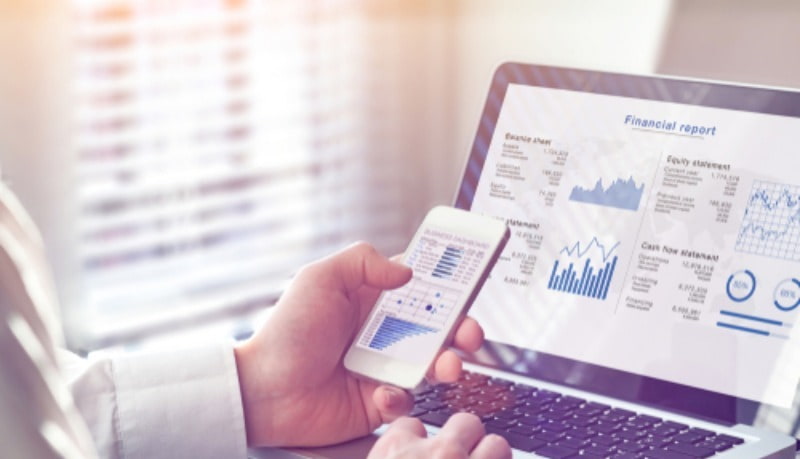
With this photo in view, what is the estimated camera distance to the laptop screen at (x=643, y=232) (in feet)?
2.85

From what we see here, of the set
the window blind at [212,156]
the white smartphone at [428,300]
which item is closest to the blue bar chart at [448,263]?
the white smartphone at [428,300]

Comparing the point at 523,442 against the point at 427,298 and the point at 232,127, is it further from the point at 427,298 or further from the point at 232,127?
the point at 232,127

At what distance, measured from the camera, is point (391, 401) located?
865 mm

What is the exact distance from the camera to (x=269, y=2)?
2.52 metres

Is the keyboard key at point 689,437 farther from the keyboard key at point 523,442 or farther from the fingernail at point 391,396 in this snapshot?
the fingernail at point 391,396

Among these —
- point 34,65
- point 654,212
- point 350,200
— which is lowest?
point 350,200

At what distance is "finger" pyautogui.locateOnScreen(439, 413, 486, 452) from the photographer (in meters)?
0.72

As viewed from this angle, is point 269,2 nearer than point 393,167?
Yes

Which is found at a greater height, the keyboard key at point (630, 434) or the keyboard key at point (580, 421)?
the keyboard key at point (630, 434)

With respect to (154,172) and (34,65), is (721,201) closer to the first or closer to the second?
(34,65)

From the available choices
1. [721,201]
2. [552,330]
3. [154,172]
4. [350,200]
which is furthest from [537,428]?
[350,200]

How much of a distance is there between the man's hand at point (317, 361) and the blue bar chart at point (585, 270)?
0.11m

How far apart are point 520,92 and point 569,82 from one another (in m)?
0.05

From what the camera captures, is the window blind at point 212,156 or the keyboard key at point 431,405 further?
the window blind at point 212,156
